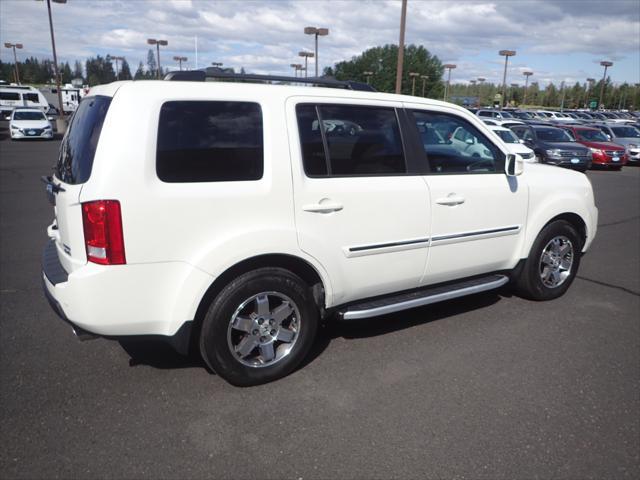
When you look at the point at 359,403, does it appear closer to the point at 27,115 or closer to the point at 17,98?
the point at 27,115

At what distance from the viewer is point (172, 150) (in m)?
2.92

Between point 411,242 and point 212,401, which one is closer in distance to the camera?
point 212,401

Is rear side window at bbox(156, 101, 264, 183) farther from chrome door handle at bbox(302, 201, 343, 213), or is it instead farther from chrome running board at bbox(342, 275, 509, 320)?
chrome running board at bbox(342, 275, 509, 320)

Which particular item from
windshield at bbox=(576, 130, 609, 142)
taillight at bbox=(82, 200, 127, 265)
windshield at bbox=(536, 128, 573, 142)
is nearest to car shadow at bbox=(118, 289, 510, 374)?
taillight at bbox=(82, 200, 127, 265)

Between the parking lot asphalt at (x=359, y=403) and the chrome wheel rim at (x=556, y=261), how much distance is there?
317 mm

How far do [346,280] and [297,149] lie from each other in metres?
0.98

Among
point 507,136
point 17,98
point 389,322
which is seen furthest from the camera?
point 17,98

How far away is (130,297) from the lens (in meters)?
2.88

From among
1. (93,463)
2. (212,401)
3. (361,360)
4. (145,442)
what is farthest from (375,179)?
(93,463)

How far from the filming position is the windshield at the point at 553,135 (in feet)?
61.0

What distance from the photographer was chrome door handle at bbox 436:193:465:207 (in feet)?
12.8

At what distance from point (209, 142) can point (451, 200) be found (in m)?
1.94

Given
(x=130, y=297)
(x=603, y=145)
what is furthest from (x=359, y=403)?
(x=603, y=145)

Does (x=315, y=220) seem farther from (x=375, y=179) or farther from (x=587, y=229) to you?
(x=587, y=229)
